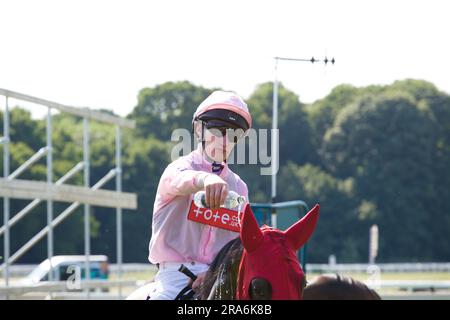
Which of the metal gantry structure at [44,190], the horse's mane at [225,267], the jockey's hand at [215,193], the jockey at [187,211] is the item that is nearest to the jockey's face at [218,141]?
the jockey at [187,211]

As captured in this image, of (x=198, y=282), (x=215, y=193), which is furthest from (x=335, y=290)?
(x=198, y=282)

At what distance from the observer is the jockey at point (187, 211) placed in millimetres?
5195

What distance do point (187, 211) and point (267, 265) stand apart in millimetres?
893

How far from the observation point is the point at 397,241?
60.0 meters

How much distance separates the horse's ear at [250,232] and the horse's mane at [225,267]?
0.22 metres

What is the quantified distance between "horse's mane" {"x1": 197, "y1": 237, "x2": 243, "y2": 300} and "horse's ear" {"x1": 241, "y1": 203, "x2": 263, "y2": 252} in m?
0.22

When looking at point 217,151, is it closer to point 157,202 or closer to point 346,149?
point 157,202

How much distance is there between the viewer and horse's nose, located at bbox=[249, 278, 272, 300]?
4.41 metres

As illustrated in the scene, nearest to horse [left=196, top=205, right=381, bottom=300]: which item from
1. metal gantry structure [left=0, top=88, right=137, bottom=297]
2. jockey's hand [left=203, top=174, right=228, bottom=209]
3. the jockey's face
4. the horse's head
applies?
the horse's head

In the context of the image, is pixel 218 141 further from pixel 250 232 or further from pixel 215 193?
pixel 250 232

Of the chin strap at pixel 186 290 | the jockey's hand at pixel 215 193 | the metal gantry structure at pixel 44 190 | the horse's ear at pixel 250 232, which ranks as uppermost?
the metal gantry structure at pixel 44 190

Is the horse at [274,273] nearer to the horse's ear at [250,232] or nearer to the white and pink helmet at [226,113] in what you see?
the horse's ear at [250,232]

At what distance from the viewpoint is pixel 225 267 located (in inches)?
187
